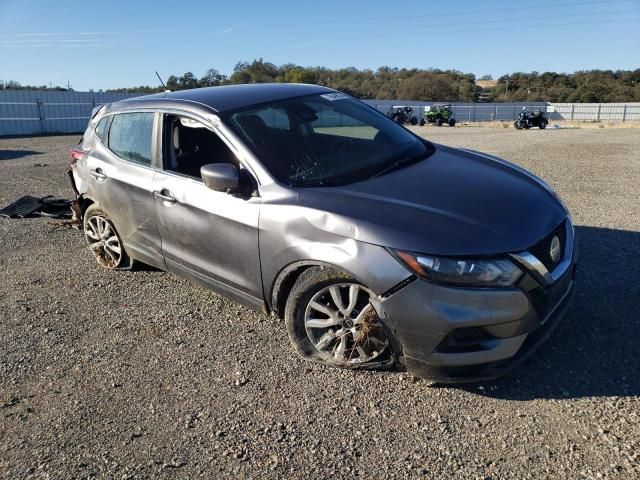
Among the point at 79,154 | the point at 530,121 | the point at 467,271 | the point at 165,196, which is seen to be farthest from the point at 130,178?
the point at 530,121

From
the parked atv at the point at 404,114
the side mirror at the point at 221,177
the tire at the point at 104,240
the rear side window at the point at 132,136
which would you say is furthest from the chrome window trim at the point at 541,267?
the parked atv at the point at 404,114

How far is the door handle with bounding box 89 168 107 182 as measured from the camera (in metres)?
4.76

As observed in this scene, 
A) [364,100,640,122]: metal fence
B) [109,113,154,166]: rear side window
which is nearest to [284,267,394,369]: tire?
[109,113,154,166]: rear side window

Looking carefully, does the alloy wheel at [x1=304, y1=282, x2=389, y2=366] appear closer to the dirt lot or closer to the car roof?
the dirt lot

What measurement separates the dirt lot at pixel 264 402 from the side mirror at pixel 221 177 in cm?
113

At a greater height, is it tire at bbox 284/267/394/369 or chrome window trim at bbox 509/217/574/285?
chrome window trim at bbox 509/217/574/285

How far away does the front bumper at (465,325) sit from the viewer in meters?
2.69

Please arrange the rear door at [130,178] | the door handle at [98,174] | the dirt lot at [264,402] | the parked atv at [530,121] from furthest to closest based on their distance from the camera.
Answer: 1. the parked atv at [530,121]
2. the door handle at [98,174]
3. the rear door at [130,178]
4. the dirt lot at [264,402]

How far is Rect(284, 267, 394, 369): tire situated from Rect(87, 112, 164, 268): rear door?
1638mm

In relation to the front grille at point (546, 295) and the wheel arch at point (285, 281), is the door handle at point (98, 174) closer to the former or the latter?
the wheel arch at point (285, 281)

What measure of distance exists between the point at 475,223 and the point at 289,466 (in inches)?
64.0

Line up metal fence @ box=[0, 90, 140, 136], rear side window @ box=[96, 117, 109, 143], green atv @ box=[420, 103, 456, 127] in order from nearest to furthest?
rear side window @ box=[96, 117, 109, 143], metal fence @ box=[0, 90, 140, 136], green atv @ box=[420, 103, 456, 127]

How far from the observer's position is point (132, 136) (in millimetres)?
4555

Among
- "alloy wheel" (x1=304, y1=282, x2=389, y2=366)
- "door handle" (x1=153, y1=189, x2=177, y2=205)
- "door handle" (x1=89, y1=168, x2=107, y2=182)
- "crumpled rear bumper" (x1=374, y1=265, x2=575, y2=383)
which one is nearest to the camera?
"crumpled rear bumper" (x1=374, y1=265, x2=575, y2=383)
